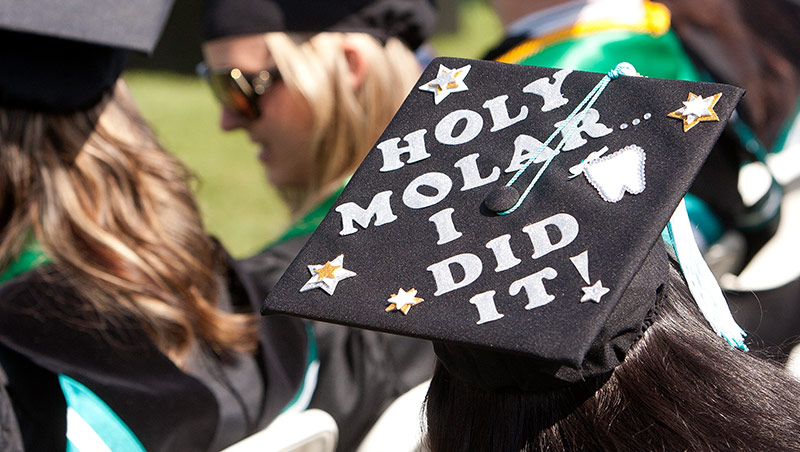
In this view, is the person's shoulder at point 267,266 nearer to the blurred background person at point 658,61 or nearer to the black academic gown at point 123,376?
the black academic gown at point 123,376

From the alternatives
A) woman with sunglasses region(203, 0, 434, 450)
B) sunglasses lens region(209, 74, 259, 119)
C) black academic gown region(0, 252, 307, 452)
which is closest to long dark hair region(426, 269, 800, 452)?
black academic gown region(0, 252, 307, 452)

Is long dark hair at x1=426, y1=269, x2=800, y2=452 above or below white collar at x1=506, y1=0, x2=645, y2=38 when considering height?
above

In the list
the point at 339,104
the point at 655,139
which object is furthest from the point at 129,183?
the point at 655,139

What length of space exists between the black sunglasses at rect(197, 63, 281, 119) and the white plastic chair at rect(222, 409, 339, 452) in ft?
3.71

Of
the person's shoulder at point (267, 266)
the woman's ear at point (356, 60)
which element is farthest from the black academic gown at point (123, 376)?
the woman's ear at point (356, 60)

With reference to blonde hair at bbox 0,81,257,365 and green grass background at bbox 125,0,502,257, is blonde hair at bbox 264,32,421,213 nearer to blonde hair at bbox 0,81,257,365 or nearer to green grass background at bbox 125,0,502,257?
blonde hair at bbox 0,81,257,365

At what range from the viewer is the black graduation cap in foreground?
98 centimetres

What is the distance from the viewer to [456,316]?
3.29 feet

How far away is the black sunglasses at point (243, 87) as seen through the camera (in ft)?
7.88

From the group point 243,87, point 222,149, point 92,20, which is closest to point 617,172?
point 92,20

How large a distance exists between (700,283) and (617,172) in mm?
227

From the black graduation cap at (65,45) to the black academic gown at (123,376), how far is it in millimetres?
359

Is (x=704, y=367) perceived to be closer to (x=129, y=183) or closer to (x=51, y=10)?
(x=129, y=183)

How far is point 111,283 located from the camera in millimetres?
1639
